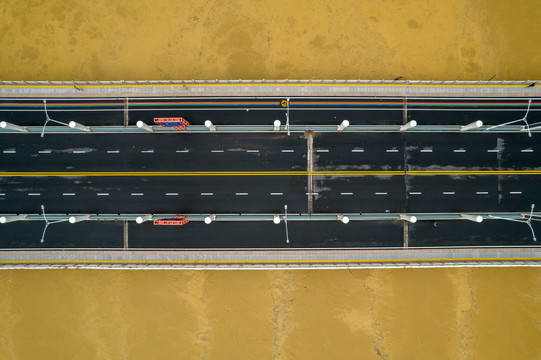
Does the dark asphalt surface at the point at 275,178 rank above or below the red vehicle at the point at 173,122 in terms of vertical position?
below

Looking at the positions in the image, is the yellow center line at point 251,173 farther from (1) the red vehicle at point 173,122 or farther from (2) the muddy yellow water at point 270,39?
(2) the muddy yellow water at point 270,39

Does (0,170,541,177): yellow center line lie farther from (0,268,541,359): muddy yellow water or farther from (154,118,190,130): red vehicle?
(0,268,541,359): muddy yellow water

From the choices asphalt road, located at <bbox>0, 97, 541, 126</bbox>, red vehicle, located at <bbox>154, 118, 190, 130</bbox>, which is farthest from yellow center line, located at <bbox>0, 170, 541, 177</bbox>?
asphalt road, located at <bbox>0, 97, 541, 126</bbox>

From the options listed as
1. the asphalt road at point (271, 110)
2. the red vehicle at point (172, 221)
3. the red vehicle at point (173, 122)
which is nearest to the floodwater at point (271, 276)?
the asphalt road at point (271, 110)

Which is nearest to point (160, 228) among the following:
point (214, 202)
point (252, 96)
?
point (214, 202)

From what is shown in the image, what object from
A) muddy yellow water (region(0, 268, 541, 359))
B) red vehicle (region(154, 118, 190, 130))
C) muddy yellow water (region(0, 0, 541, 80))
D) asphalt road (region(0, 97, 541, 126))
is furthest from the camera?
muddy yellow water (region(0, 0, 541, 80))

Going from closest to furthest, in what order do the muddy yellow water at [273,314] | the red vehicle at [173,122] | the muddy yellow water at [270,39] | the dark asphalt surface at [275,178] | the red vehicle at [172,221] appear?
the red vehicle at [173,122]
the red vehicle at [172,221]
the dark asphalt surface at [275,178]
the muddy yellow water at [273,314]
the muddy yellow water at [270,39]
